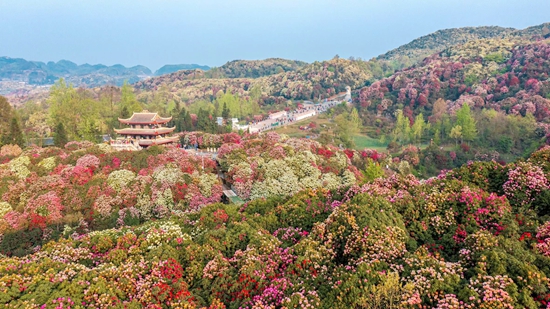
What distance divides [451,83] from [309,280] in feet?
195

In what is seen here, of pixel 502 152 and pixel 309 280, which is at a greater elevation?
pixel 309 280

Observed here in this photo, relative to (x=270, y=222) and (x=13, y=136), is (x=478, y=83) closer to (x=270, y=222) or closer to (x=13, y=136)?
(x=270, y=222)

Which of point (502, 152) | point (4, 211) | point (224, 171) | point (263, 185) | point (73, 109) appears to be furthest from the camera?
point (502, 152)

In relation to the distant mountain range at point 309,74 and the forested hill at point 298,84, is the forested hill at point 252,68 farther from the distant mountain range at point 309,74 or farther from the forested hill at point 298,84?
the forested hill at point 298,84

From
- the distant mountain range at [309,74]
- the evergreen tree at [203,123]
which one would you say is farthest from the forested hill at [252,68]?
the evergreen tree at [203,123]

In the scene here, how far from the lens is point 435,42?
14488 cm

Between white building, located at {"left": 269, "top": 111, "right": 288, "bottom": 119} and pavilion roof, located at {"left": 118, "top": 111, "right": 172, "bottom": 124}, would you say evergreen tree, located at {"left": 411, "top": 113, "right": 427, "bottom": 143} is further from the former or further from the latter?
pavilion roof, located at {"left": 118, "top": 111, "right": 172, "bottom": 124}

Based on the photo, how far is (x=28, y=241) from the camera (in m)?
15.1

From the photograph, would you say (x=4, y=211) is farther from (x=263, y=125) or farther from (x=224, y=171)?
(x=263, y=125)

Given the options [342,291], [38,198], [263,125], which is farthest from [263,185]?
[263,125]

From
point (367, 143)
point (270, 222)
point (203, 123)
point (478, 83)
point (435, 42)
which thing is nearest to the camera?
point (270, 222)

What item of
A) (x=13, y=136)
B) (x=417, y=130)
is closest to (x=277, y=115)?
(x=417, y=130)

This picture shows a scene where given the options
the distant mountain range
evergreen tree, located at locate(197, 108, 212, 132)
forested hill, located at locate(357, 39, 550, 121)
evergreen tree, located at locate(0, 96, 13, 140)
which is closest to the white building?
forested hill, located at locate(357, 39, 550, 121)

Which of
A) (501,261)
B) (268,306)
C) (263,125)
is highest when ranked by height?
(501,261)
